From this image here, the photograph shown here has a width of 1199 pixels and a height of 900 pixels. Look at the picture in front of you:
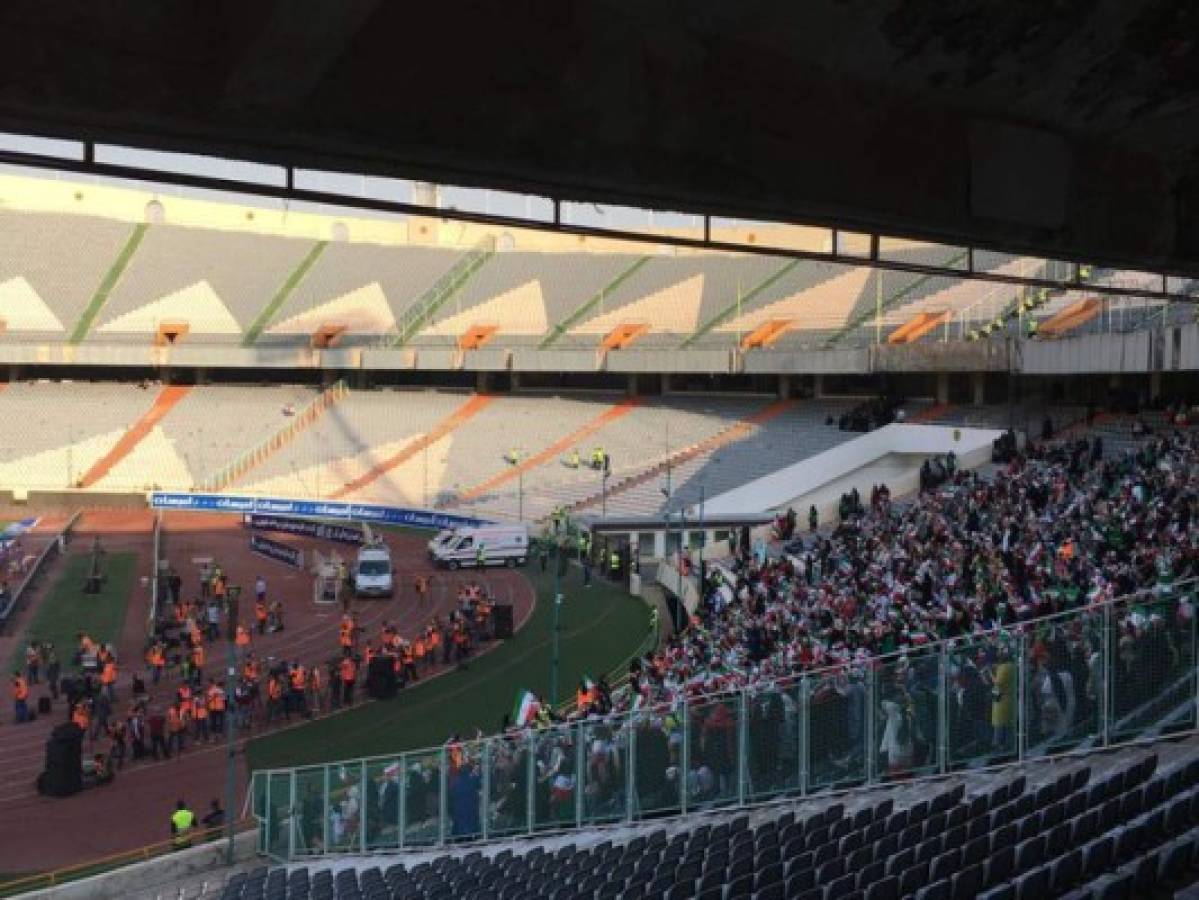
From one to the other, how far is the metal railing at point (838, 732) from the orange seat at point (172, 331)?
1688 inches

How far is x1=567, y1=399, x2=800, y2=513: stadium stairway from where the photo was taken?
136ft

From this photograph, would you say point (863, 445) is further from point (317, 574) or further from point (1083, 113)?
point (1083, 113)

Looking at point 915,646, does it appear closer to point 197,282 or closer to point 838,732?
point 838,732

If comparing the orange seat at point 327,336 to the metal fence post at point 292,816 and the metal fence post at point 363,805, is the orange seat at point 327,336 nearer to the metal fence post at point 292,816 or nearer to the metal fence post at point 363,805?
the metal fence post at point 292,816

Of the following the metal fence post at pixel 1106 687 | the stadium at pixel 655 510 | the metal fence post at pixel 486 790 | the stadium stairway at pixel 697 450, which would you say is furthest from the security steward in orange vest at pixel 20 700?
the stadium stairway at pixel 697 450

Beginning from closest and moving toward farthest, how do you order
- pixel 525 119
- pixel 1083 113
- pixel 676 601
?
pixel 525 119 < pixel 1083 113 < pixel 676 601

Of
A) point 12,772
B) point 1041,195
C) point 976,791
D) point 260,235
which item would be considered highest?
point 260,235

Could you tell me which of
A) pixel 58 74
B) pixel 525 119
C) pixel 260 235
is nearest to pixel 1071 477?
pixel 525 119

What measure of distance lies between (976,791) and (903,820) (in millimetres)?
1410

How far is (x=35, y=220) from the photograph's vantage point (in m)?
56.2

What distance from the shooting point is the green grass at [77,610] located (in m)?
25.6

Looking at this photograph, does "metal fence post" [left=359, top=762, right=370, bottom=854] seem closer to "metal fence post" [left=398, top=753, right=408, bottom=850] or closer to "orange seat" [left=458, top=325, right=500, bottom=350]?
"metal fence post" [left=398, top=753, right=408, bottom=850]

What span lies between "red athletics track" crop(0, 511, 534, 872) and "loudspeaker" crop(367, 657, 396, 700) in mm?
258

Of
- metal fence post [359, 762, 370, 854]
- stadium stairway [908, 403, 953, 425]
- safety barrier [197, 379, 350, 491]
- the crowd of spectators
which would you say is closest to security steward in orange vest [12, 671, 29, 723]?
the crowd of spectators
